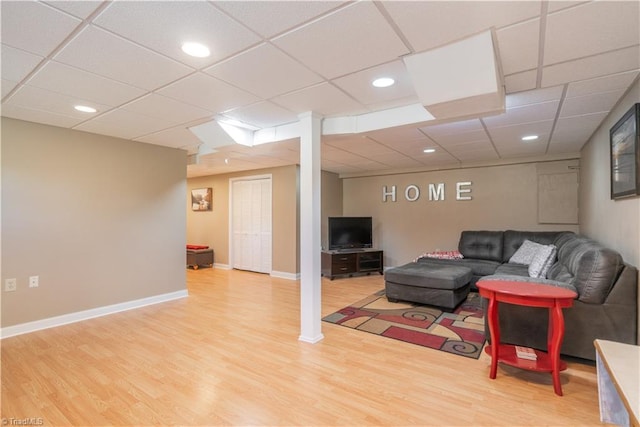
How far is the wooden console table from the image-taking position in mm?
1393

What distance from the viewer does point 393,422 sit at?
189 centimetres

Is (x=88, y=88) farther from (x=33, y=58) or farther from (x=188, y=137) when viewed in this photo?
(x=188, y=137)

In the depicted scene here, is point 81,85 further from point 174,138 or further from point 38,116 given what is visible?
point 174,138

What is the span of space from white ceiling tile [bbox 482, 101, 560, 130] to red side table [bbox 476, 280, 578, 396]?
1.67 meters

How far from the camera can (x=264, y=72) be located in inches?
89.1

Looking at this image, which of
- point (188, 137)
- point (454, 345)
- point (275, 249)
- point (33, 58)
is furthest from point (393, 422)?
point (275, 249)

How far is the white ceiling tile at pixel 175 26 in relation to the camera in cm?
156

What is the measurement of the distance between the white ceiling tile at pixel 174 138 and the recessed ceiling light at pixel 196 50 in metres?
1.85

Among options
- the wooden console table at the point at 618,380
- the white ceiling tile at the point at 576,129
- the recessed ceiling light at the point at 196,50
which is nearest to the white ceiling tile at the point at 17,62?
the recessed ceiling light at the point at 196,50

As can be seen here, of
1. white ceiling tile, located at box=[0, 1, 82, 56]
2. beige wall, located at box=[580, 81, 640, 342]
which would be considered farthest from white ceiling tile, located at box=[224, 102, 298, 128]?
beige wall, located at box=[580, 81, 640, 342]

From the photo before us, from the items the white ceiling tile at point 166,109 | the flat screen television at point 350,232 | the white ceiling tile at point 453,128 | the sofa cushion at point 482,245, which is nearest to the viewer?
the white ceiling tile at point 166,109

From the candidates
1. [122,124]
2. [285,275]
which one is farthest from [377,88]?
[285,275]

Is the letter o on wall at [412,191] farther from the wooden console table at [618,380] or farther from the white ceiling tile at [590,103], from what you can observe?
the wooden console table at [618,380]

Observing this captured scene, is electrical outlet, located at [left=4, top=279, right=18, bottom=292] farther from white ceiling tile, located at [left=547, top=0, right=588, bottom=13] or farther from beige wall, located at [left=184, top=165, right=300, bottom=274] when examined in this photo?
white ceiling tile, located at [left=547, top=0, right=588, bottom=13]
